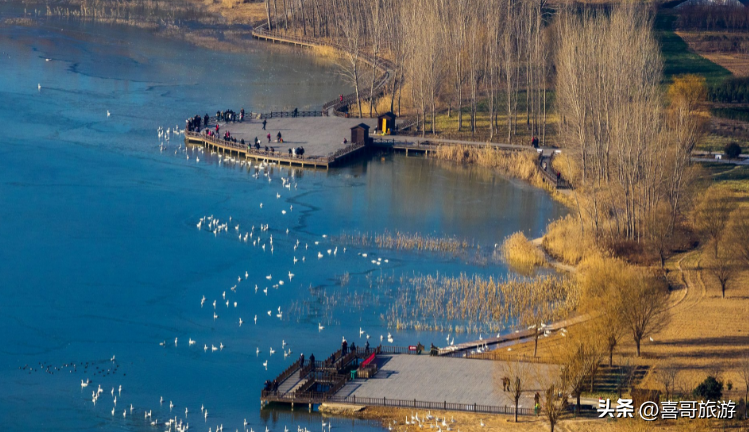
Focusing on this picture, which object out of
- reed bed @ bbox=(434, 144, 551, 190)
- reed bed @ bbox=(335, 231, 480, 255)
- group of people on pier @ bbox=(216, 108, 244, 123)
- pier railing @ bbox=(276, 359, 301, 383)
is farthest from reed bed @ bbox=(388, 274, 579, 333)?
group of people on pier @ bbox=(216, 108, 244, 123)

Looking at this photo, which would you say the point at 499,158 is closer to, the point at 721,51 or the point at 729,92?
the point at 729,92

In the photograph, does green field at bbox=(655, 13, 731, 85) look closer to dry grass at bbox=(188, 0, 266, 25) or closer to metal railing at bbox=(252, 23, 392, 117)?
metal railing at bbox=(252, 23, 392, 117)

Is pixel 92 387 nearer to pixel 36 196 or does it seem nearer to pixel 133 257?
pixel 133 257

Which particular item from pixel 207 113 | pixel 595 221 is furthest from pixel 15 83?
pixel 595 221

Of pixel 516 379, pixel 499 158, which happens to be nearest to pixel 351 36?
pixel 499 158

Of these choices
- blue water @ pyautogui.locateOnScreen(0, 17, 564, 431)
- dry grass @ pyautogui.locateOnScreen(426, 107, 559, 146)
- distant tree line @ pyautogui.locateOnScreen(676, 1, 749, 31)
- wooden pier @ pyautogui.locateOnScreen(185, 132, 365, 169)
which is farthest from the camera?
distant tree line @ pyautogui.locateOnScreen(676, 1, 749, 31)

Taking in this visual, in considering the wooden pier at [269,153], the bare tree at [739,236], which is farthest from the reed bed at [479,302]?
the wooden pier at [269,153]
